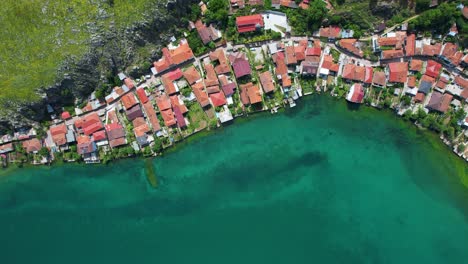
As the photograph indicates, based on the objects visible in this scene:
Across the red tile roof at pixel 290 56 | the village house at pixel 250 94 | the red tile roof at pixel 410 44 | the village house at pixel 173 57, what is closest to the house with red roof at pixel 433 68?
the red tile roof at pixel 410 44

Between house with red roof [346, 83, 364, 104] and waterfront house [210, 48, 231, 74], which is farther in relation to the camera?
waterfront house [210, 48, 231, 74]

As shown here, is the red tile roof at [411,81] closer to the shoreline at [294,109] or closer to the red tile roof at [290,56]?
the shoreline at [294,109]

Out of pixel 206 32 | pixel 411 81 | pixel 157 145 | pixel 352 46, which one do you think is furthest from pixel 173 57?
pixel 411 81

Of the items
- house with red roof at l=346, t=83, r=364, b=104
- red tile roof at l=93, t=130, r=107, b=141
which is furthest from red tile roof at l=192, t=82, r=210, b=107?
house with red roof at l=346, t=83, r=364, b=104

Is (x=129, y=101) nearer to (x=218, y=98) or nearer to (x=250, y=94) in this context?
(x=218, y=98)

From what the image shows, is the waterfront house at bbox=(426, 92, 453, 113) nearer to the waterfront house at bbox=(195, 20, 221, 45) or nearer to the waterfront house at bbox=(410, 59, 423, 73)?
the waterfront house at bbox=(410, 59, 423, 73)
